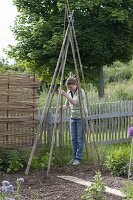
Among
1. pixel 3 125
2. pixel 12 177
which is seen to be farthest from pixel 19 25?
pixel 12 177

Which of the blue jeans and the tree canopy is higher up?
the tree canopy

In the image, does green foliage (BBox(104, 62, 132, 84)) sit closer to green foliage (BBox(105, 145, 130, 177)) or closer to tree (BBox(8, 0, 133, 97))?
tree (BBox(8, 0, 133, 97))

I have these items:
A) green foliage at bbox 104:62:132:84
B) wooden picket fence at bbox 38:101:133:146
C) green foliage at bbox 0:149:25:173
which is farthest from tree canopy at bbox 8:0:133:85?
green foliage at bbox 104:62:132:84

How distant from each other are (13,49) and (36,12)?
155 centimetres

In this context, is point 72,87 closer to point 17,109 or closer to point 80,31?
point 17,109

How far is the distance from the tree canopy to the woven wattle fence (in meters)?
6.34

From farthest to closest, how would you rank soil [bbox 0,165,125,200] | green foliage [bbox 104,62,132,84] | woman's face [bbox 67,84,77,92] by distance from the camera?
green foliage [bbox 104,62,132,84]
woman's face [bbox 67,84,77,92]
soil [bbox 0,165,125,200]

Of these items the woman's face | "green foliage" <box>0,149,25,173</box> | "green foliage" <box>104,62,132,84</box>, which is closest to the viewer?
"green foliage" <box>0,149,25,173</box>

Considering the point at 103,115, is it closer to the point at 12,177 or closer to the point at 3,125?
the point at 3,125

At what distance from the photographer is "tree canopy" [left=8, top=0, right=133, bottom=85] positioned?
15.0 metres

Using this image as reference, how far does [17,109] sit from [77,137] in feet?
3.90

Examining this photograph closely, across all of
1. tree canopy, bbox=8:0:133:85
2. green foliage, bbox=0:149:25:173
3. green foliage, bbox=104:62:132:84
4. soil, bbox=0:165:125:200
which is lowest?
soil, bbox=0:165:125:200

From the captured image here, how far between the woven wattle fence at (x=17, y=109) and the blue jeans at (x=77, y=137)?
84 cm

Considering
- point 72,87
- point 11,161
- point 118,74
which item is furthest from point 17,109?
point 118,74
